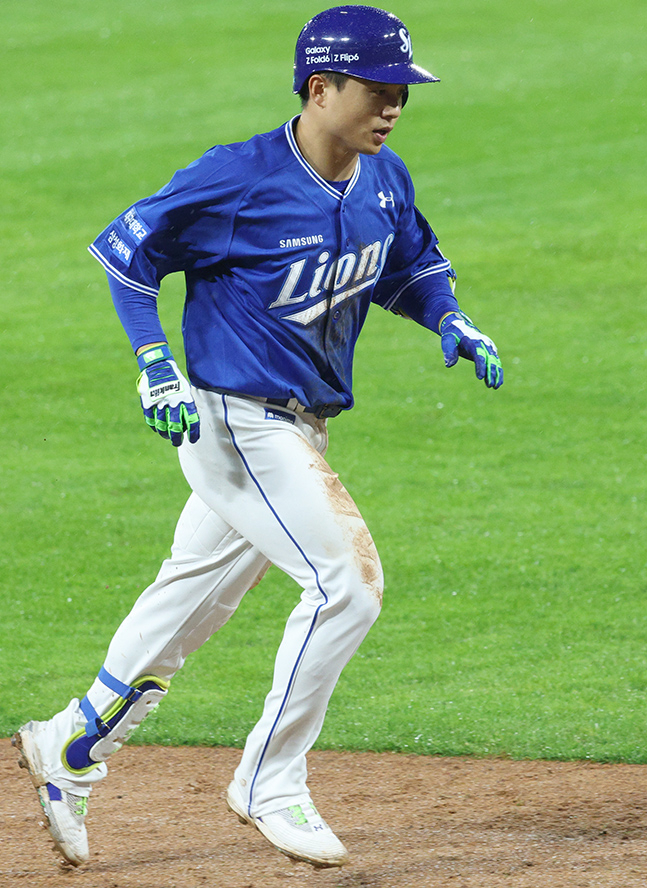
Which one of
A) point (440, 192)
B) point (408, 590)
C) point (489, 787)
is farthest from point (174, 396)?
point (440, 192)

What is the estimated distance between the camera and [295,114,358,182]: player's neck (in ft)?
12.9

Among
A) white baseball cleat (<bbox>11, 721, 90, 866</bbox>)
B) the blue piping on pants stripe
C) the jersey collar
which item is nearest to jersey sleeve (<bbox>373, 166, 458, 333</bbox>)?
the jersey collar

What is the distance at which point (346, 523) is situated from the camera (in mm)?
3781

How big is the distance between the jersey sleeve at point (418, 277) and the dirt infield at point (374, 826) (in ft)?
5.62

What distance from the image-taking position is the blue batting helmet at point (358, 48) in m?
3.79

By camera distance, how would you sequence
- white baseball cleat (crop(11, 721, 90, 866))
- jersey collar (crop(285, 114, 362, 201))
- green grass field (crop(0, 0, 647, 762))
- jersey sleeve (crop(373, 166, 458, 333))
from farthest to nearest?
green grass field (crop(0, 0, 647, 762)) < jersey sleeve (crop(373, 166, 458, 333)) < white baseball cleat (crop(11, 721, 90, 866)) < jersey collar (crop(285, 114, 362, 201))

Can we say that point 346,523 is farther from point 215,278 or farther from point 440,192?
point 440,192

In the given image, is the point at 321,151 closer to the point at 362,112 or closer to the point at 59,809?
the point at 362,112

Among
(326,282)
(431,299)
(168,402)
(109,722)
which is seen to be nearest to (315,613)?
(168,402)

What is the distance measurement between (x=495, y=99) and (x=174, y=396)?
15021mm

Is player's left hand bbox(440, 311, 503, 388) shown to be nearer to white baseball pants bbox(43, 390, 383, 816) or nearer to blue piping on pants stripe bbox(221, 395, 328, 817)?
white baseball pants bbox(43, 390, 383, 816)

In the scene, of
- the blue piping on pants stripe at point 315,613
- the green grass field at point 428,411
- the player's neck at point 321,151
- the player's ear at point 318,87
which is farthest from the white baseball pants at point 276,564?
the green grass field at point 428,411

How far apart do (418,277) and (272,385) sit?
34.4 inches

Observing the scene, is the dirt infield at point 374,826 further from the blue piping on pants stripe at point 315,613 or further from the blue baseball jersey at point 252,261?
the blue baseball jersey at point 252,261
